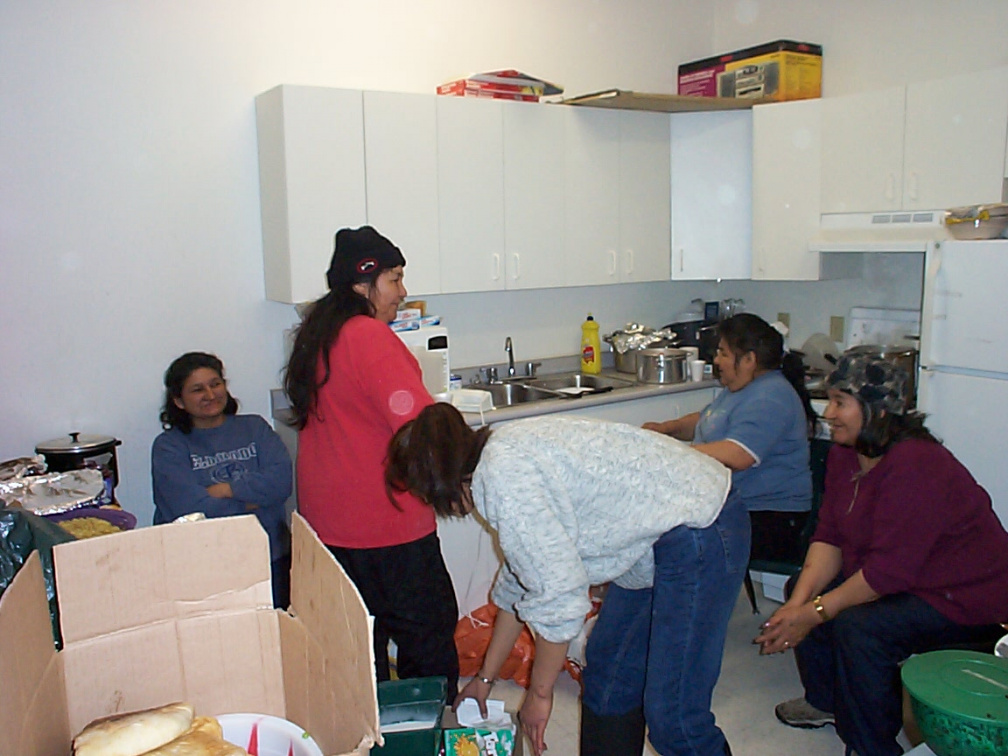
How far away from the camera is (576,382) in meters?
4.07

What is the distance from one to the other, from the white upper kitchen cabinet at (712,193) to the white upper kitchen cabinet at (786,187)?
0.09 meters

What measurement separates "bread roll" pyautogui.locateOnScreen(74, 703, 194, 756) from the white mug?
10.9 ft

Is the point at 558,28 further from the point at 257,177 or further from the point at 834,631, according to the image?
the point at 834,631

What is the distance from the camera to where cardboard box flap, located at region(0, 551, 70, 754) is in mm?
768

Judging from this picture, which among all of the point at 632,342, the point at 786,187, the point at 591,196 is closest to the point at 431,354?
the point at 591,196

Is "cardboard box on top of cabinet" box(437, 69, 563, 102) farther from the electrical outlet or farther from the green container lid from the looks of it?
the green container lid

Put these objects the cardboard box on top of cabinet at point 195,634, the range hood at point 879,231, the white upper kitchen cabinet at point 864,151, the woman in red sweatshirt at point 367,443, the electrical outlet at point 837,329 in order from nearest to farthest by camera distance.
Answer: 1. the cardboard box on top of cabinet at point 195,634
2. the woman in red sweatshirt at point 367,443
3. the range hood at point 879,231
4. the white upper kitchen cabinet at point 864,151
5. the electrical outlet at point 837,329

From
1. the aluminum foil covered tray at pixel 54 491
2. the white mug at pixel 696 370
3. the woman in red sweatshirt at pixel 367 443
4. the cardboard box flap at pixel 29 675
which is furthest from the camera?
the white mug at pixel 696 370

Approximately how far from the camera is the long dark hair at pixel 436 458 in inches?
62.9

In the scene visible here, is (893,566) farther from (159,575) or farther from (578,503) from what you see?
(159,575)

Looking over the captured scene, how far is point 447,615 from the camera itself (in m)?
2.40

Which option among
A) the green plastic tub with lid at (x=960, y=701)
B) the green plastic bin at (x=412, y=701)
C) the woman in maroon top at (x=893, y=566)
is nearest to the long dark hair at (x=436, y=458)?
the green plastic bin at (x=412, y=701)

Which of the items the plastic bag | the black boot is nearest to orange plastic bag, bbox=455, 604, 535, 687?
the black boot

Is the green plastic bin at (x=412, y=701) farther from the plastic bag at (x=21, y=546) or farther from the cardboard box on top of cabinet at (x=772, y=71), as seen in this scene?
the cardboard box on top of cabinet at (x=772, y=71)
